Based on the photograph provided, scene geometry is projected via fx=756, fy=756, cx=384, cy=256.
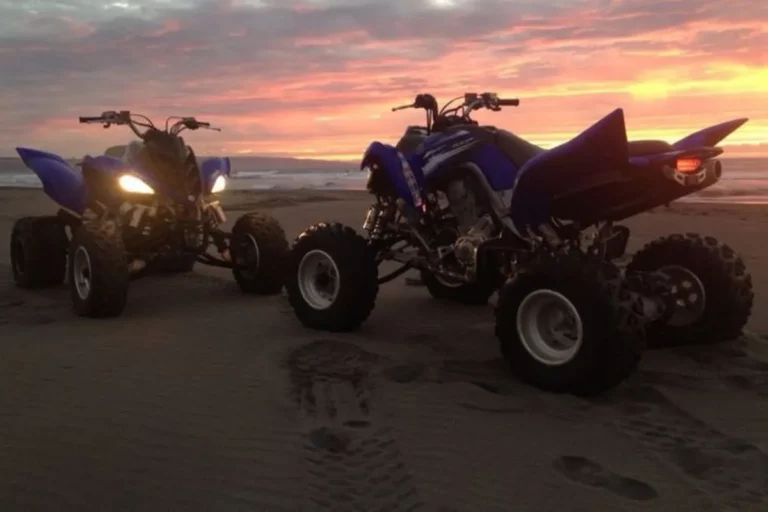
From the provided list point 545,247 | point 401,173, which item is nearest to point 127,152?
point 401,173

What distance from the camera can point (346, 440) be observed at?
3.35 meters

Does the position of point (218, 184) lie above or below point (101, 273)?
above

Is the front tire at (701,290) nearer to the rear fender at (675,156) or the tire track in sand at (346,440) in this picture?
the rear fender at (675,156)

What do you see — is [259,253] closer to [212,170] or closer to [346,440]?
[212,170]

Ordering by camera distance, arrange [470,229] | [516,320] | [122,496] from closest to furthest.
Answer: [122,496] → [516,320] → [470,229]

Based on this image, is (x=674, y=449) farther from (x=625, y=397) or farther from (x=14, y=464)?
(x=14, y=464)

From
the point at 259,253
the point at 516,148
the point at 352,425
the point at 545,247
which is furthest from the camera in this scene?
the point at 259,253

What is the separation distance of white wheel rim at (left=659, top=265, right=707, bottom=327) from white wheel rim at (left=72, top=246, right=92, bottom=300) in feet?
14.4

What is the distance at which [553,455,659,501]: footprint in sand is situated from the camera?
9.42 ft

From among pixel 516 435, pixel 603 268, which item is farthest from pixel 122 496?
pixel 603 268

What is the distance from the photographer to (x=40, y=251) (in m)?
7.30

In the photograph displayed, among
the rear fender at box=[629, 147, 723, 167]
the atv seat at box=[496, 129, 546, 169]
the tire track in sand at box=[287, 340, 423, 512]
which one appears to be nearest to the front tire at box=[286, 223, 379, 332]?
the tire track in sand at box=[287, 340, 423, 512]

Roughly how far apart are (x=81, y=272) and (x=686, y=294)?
4.61 meters

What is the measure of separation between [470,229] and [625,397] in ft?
5.23
